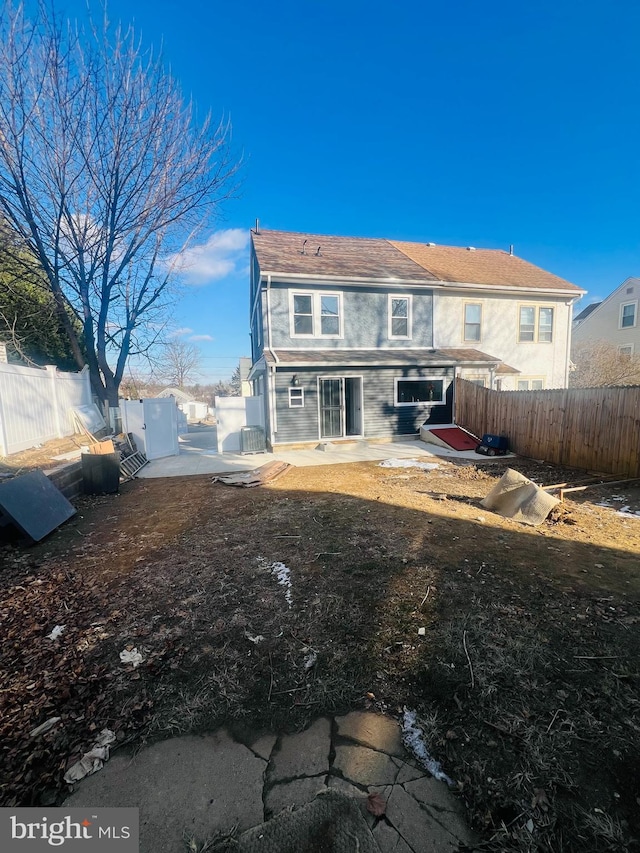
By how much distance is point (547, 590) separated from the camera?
3.23 metres

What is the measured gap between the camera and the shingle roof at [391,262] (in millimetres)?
12523

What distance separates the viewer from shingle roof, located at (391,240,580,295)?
46.9 ft

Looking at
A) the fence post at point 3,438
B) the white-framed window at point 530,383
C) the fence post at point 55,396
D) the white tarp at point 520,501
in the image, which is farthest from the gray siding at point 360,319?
the white tarp at point 520,501

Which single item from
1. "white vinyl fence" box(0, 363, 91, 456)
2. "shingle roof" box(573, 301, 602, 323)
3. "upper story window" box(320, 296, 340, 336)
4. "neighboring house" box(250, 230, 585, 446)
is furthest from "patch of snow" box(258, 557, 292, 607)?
"shingle roof" box(573, 301, 602, 323)

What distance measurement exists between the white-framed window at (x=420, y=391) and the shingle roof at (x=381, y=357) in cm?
64

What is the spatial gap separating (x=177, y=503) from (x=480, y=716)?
5.58 meters

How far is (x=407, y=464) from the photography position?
30.1ft

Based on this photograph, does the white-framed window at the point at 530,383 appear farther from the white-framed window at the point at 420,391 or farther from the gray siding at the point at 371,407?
the white-framed window at the point at 420,391

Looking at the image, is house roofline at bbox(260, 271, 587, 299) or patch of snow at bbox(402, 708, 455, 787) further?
house roofline at bbox(260, 271, 587, 299)

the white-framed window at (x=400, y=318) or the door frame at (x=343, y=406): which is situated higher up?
the white-framed window at (x=400, y=318)

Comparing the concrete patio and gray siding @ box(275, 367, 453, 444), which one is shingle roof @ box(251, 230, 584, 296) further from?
the concrete patio

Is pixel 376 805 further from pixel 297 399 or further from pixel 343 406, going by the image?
pixel 343 406

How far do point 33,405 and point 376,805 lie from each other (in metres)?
11.1

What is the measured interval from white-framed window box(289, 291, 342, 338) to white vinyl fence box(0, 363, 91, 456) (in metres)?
7.37
